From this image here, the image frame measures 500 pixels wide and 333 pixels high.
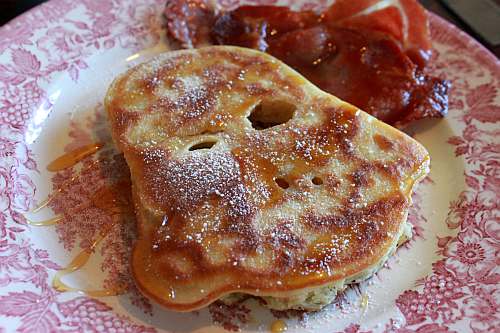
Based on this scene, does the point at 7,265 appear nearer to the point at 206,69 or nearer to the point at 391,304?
the point at 206,69

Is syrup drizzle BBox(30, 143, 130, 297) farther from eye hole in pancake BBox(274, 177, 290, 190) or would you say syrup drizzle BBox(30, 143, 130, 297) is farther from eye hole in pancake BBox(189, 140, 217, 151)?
eye hole in pancake BBox(274, 177, 290, 190)

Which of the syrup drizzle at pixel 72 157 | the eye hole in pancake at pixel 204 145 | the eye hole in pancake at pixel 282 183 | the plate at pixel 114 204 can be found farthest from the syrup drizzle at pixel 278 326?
the syrup drizzle at pixel 72 157

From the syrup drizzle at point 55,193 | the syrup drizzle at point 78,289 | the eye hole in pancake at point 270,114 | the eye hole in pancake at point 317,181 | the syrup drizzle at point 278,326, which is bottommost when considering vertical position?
the syrup drizzle at point 278,326

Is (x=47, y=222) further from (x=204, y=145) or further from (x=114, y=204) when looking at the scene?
(x=204, y=145)

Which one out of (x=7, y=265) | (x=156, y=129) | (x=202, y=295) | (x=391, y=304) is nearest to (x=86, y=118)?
(x=156, y=129)

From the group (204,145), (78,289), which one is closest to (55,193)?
(78,289)

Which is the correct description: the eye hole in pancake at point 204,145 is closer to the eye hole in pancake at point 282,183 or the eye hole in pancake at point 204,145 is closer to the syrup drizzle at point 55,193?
the eye hole in pancake at point 282,183

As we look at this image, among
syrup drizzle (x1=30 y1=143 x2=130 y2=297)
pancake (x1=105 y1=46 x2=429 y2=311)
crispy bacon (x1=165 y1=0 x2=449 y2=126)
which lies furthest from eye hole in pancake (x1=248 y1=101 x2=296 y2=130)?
syrup drizzle (x1=30 y1=143 x2=130 y2=297)
